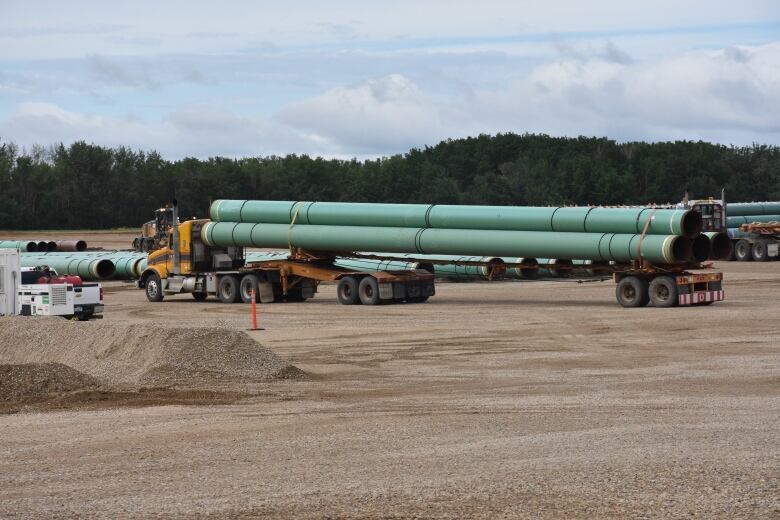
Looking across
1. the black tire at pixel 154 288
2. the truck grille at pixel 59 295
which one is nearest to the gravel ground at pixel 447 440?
the truck grille at pixel 59 295

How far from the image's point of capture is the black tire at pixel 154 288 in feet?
129

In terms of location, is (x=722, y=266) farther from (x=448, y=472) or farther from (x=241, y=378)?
(x=448, y=472)

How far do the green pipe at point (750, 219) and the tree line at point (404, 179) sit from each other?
41275 millimetres

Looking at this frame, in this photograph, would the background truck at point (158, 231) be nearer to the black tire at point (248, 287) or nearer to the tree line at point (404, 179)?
the black tire at point (248, 287)

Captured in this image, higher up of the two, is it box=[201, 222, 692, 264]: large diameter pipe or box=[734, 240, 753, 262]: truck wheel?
box=[201, 222, 692, 264]: large diameter pipe

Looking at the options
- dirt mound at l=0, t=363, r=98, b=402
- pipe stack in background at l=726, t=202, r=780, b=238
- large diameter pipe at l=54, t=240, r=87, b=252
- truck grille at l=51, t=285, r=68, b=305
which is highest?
pipe stack in background at l=726, t=202, r=780, b=238

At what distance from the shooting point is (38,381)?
17.4 m

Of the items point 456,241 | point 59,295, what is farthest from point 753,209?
point 59,295

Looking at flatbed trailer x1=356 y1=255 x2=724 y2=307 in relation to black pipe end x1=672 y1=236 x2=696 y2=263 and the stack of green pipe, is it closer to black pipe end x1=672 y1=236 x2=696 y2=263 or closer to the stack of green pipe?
black pipe end x1=672 y1=236 x2=696 y2=263

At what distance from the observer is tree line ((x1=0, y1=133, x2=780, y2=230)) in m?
109

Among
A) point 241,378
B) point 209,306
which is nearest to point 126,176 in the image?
point 209,306

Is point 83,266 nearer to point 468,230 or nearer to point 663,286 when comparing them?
point 468,230

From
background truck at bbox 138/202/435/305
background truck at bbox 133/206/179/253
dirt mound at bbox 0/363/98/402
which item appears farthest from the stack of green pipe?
dirt mound at bbox 0/363/98/402

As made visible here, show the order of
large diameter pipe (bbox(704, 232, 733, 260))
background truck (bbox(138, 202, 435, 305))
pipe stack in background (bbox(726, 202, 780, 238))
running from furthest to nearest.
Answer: pipe stack in background (bbox(726, 202, 780, 238)), background truck (bbox(138, 202, 435, 305)), large diameter pipe (bbox(704, 232, 733, 260))
